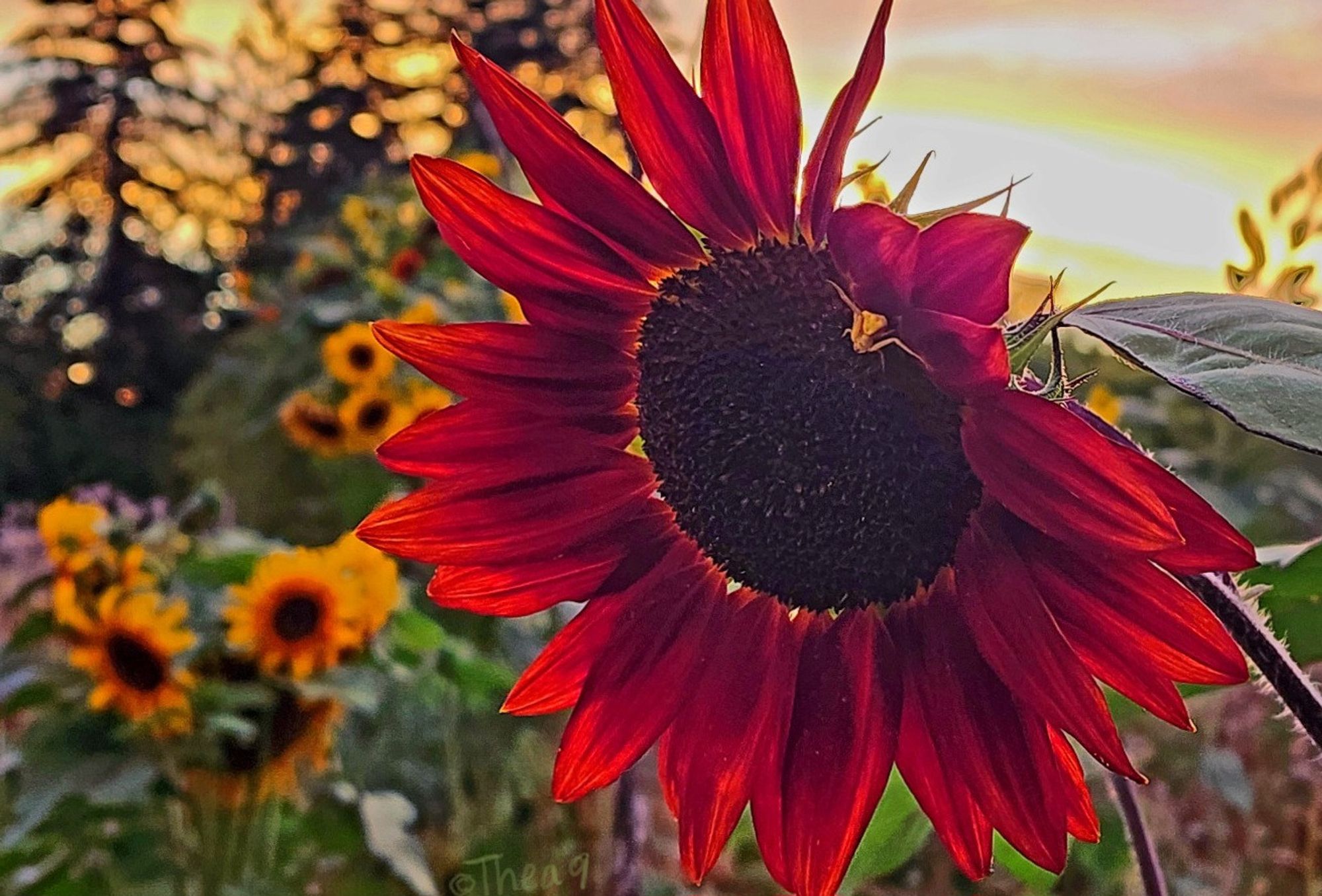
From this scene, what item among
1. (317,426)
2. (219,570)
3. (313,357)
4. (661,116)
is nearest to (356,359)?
(317,426)

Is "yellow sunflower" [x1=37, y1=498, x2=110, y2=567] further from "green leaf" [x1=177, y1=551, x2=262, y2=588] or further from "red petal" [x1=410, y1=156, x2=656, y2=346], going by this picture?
"red petal" [x1=410, y1=156, x2=656, y2=346]

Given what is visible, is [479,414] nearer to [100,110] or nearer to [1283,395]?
[1283,395]

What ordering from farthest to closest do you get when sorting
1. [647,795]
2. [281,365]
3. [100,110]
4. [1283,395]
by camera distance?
[100,110] → [281,365] → [647,795] → [1283,395]

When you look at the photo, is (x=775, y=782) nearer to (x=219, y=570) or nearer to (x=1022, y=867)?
(x=1022, y=867)

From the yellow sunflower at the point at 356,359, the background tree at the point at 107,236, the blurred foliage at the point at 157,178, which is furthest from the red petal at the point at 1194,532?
the background tree at the point at 107,236

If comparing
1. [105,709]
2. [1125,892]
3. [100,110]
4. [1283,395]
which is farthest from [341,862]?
[100,110]

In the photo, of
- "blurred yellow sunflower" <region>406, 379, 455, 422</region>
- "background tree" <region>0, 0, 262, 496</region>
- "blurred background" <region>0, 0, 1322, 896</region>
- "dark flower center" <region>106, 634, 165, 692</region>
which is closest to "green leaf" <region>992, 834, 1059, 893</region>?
"blurred background" <region>0, 0, 1322, 896</region>

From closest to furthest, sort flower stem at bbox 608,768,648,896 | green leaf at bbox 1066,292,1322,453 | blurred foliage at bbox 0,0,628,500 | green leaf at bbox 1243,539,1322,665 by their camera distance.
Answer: green leaf at bbox 1066,292,1322,453
green leaf at bbox 1243,539,1322,665
flower stem at bbox 608,768,648,896
blurred foliage at bbox 0,0,628,500
